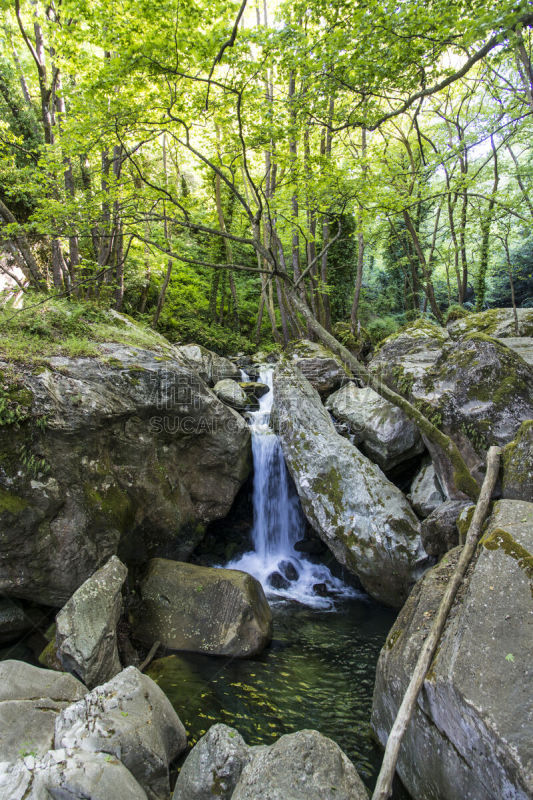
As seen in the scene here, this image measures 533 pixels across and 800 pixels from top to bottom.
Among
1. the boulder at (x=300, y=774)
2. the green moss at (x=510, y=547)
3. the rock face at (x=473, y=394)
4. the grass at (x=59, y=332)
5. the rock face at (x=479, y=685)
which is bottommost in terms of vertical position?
the boulder at (x=300, y=774)

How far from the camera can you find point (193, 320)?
1816cm

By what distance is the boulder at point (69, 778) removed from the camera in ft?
9.02

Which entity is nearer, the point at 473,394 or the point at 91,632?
the point at 91,632

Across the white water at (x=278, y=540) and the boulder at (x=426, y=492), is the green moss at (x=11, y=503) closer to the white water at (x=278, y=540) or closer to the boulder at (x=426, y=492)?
the white water at (x=278, y=540)

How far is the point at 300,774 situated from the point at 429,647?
1399 millimetres

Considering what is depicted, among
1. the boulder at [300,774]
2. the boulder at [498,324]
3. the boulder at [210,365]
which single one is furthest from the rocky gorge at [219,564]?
the boulder at [210,365]

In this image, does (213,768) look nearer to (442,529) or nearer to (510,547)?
(510,547)

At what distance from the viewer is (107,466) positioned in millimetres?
6422

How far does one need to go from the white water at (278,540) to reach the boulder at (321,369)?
255 cm

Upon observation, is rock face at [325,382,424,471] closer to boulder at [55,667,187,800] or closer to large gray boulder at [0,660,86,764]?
boulder at [55,667,187,800]

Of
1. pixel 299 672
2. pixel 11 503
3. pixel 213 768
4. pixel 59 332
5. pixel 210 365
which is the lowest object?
pixel 299 672

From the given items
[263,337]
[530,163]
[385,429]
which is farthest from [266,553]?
[530,163]

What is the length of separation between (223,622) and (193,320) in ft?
48.3

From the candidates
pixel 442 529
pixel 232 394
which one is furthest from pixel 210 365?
pixel 442 529
